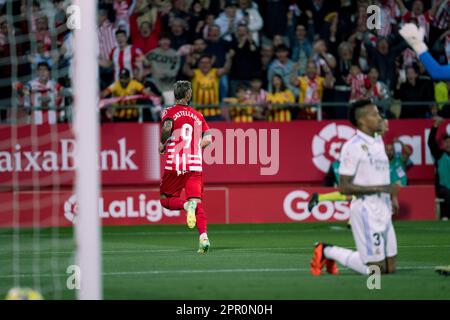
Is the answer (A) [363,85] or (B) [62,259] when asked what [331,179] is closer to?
(A) [363,85]

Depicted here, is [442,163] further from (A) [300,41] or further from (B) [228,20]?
(B) [228,20]

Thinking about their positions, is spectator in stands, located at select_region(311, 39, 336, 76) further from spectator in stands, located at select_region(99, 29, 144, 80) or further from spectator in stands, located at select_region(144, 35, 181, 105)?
spectator in stands, located at select_region(99, 29, 144, 80)

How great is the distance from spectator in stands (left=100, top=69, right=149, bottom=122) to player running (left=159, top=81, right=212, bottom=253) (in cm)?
570

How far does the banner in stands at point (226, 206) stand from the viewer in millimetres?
19516

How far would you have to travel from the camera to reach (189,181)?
14086 millimetres

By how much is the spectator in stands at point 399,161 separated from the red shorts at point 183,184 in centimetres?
648

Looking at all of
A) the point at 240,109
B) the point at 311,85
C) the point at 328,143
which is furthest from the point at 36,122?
the point at 328,143

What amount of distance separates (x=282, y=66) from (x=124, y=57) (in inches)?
111

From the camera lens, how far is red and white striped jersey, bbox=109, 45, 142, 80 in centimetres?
2022

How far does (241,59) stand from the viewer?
67.8 feet

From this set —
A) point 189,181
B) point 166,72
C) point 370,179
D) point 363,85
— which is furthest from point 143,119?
point 370,179

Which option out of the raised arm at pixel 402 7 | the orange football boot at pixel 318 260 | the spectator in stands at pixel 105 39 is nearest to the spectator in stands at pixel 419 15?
the raised arm at pixel 402 7

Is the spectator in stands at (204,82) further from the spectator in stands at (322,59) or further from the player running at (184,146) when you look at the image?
the player running at (184,146)

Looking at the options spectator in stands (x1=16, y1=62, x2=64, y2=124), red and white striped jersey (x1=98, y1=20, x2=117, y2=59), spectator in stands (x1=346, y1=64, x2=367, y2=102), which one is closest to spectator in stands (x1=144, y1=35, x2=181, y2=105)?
red and white striped jersey (x1=98, y1=20, x2=117, y2=59)
